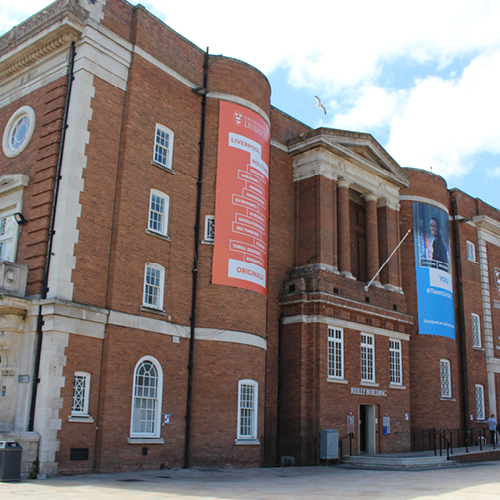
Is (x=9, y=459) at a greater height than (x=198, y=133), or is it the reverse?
(x=198, y=133)

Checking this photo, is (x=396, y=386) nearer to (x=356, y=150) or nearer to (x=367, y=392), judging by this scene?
(x=367, y=392)

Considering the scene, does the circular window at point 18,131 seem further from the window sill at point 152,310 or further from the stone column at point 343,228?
the stone column at point 343,228

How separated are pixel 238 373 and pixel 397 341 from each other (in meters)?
11.8

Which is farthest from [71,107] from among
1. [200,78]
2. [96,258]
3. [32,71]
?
[200,78]

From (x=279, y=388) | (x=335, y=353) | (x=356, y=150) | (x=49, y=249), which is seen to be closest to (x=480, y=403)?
(x=335, y=353)

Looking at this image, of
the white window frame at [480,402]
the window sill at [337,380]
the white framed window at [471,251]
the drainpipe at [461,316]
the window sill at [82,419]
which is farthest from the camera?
the white framed window at [471,251]

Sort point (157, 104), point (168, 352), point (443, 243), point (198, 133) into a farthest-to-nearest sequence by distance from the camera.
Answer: point (443, 243) < point (198, 133) < point (157, 104) < point (168, 352)

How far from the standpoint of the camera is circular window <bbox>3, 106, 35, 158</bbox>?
893 inches

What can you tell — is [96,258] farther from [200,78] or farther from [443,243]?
[443,243]

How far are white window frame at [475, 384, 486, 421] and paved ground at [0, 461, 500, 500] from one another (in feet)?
55.1

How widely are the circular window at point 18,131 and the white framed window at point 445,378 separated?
25416mm

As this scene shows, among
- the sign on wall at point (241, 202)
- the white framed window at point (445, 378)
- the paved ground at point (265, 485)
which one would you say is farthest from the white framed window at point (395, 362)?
the sign on wall at point (241, 202)

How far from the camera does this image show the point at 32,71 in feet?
76.3

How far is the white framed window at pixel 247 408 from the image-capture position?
23.9 m
